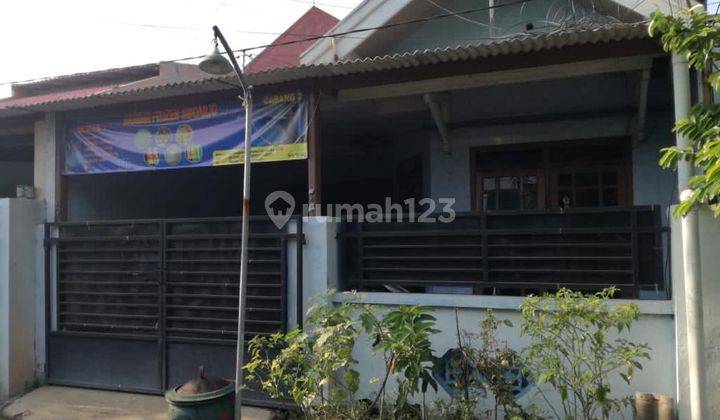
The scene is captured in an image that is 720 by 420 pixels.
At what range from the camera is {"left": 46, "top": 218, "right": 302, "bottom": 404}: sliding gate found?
540cm

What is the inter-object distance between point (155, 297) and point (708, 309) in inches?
214

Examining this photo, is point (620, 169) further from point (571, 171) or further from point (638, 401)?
point (638, 401)

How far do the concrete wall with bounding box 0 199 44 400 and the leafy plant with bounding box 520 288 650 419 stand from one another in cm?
583

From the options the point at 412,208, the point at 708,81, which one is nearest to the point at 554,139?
the point at 412,208

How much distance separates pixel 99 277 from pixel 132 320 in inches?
27.6

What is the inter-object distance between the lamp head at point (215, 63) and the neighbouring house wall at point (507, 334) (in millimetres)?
2480

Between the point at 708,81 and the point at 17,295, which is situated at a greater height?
the point at 708,81

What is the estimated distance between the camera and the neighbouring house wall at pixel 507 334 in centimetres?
421

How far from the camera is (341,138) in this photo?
30.1 ft

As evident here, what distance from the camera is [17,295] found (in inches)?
241

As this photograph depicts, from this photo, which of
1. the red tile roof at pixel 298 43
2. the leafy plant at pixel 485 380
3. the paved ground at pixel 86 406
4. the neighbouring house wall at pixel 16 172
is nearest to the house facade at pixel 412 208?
the paved ground at pixel 86 406

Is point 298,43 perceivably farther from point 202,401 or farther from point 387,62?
point 202,401

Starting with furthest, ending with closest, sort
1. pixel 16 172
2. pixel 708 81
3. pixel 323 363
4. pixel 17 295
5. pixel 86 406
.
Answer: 1. pixel 16 172
2. pixel 17 295
3. pixel 86 406
4. pixel 323 363
5. pixel 708 81

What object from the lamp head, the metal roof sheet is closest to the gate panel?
the metal roof sheet
